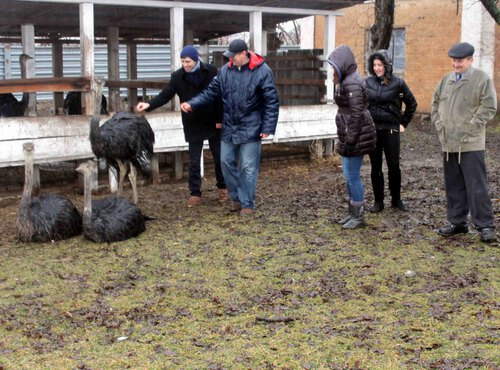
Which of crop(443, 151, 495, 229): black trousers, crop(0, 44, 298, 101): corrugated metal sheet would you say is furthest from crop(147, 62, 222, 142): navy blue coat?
crop(0, 44, 298, 101): corrugated metal sheet

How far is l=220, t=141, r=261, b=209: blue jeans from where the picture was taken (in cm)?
743

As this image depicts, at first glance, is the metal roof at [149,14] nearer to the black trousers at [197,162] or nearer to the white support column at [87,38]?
the white support column at [87,38]

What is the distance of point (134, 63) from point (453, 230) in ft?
31.9

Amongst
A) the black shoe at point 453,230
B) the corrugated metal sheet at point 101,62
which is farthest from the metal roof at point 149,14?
the corrugated metal sheet at point 101,62

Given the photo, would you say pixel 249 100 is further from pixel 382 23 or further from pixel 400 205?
pixel 382 23

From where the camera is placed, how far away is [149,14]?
10.7 meters

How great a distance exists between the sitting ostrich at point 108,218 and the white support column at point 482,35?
14.3 metres

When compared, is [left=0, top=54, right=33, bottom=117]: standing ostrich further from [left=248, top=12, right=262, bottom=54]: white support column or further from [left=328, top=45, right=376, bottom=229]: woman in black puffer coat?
[left=328, top=45, right=376, bottom=229]: woman in black puffer coat

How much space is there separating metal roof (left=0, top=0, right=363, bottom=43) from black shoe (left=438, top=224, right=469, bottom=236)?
4704mm

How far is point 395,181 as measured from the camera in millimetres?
7516

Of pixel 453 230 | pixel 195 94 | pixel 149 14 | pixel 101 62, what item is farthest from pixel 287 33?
pixel 453 230

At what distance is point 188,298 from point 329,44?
712 cm

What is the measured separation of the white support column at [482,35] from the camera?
735 inches

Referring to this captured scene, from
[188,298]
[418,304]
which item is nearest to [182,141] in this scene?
[188,298]
